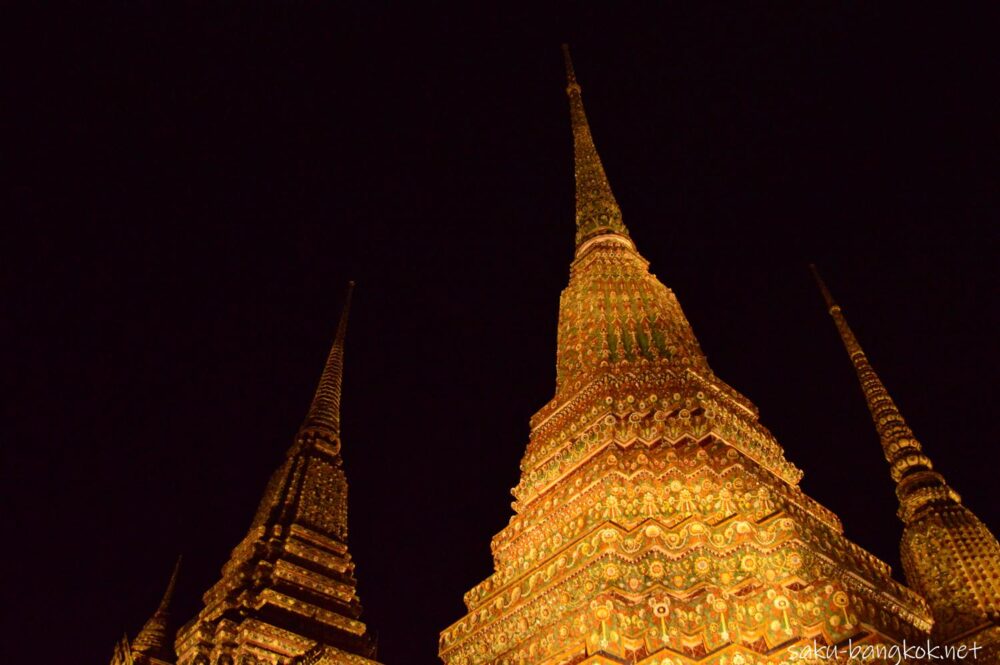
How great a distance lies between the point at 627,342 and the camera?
7742mm

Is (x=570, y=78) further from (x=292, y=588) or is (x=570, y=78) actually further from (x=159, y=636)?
(x=159, y=636)

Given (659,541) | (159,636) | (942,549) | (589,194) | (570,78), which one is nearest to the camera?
(659,541)

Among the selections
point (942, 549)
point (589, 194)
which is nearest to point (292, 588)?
point (589, 194)

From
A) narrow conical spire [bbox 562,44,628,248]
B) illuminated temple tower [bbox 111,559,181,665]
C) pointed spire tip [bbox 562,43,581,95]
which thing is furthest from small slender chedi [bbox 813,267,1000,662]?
illuminated temple tower [bbox 111,559,181,665]

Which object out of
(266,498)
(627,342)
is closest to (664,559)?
(627,342)

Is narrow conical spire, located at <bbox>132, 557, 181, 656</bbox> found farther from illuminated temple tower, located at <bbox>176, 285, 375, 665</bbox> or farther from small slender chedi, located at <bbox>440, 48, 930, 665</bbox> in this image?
small slender chedi, located at <bbox>440, 48, 930, 665</bbox>

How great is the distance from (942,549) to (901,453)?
1.97 meters

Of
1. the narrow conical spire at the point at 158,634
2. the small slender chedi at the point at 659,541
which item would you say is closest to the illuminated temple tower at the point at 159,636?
the narrow conical spire at the point at 158,634

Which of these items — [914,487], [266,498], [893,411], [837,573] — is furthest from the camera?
[266,498]

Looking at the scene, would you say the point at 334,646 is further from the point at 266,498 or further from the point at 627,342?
the point at 627,342

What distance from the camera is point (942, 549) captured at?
903 centimetres

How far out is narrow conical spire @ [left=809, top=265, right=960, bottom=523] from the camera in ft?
32.8

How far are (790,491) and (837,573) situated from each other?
1161 mm

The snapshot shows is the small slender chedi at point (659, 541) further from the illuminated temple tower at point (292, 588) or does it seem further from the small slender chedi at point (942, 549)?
the illuminated temple tower at point (292, 588)
